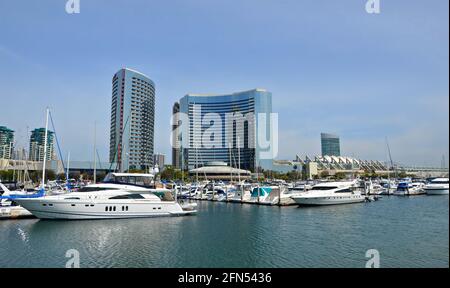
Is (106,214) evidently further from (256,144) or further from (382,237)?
(256,144)

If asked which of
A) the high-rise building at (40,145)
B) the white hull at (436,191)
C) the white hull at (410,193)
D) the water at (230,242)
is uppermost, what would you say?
the high-rise building at (40,145)

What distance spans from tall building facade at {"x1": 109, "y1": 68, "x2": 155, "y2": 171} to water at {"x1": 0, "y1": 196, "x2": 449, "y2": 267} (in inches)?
5176

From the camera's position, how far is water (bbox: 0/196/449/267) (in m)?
19.5

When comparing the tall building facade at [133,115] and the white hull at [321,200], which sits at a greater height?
the tall building facade at [133,115]

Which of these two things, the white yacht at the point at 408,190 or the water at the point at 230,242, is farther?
the white yacht at the point at 408,190

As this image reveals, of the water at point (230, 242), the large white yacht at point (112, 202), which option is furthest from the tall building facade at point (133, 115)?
the water at point (230, 242)

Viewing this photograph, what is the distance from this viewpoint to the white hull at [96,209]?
34250 mm

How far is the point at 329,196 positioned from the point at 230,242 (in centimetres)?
3170

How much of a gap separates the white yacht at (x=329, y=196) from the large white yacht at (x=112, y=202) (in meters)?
19.9

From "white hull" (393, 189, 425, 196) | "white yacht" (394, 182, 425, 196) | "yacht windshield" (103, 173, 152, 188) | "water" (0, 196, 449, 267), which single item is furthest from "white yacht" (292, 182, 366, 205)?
"yacht windshield" (103, 173, 152, 188)

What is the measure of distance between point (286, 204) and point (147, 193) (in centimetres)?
2419

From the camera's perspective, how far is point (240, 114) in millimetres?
198625

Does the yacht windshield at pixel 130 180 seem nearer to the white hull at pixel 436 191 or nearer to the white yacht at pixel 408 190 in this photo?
the white yacht at pixel 408 190
